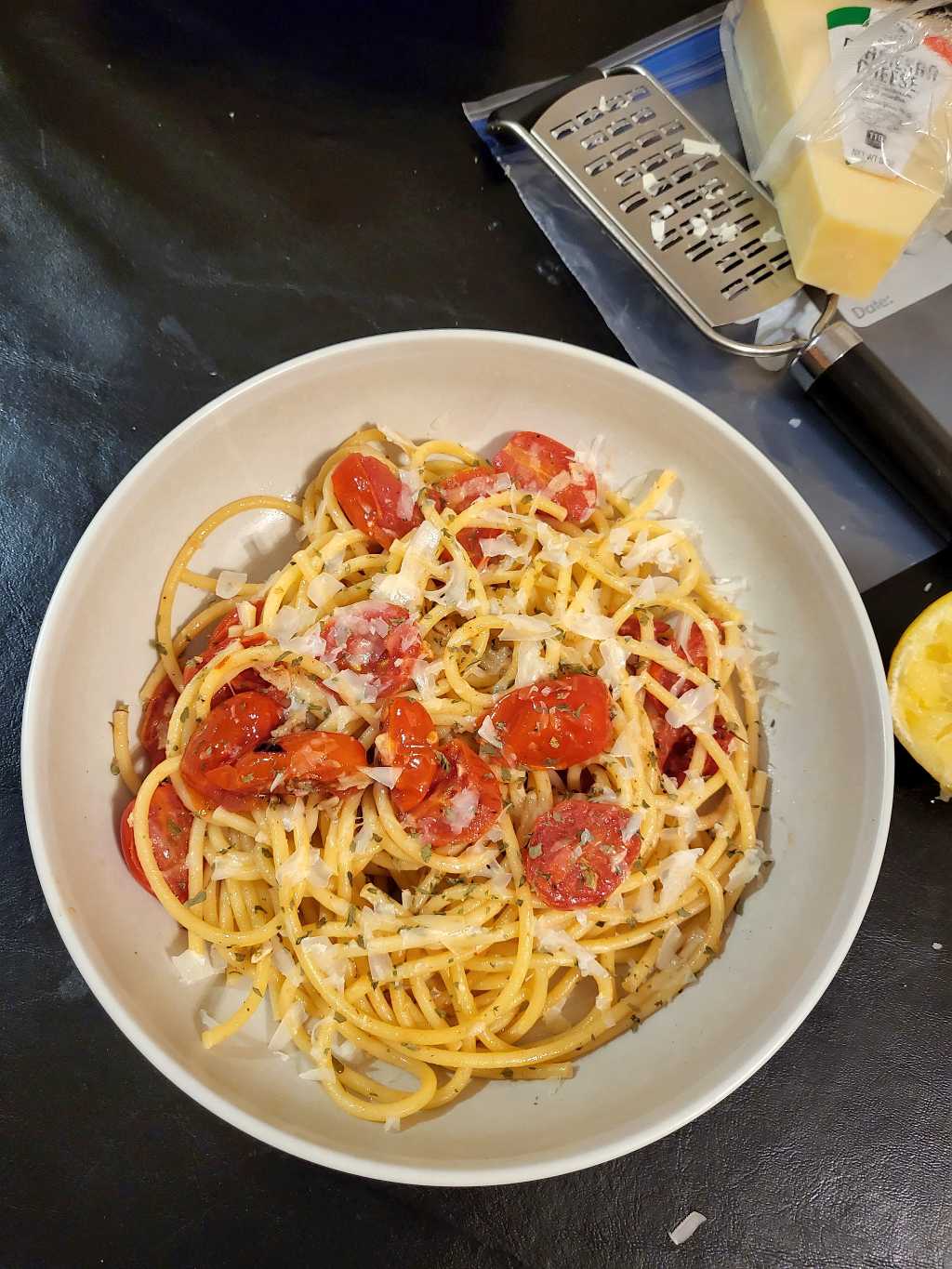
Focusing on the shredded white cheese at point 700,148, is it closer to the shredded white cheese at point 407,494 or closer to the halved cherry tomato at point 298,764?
the shredded white cheese at point 407,494

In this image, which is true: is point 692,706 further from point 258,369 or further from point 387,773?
point 258,369

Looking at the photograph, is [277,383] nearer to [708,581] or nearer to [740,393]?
[708,581]

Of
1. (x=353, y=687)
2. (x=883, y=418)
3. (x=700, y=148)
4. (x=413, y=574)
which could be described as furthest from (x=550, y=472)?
(x=700, y=148)

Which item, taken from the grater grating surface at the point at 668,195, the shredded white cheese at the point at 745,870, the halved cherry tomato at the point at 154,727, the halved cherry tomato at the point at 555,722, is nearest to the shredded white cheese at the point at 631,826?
the halved cherry tomato at the point at 555,722

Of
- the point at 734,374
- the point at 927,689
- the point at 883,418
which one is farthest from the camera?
the point at 734,374

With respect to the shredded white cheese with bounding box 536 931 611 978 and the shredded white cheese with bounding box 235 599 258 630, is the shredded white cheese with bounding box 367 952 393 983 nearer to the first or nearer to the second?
the shredded white cheese with bounding box 536 931 611 978

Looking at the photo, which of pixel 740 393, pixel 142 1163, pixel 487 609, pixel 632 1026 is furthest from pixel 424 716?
pixel 740 393
